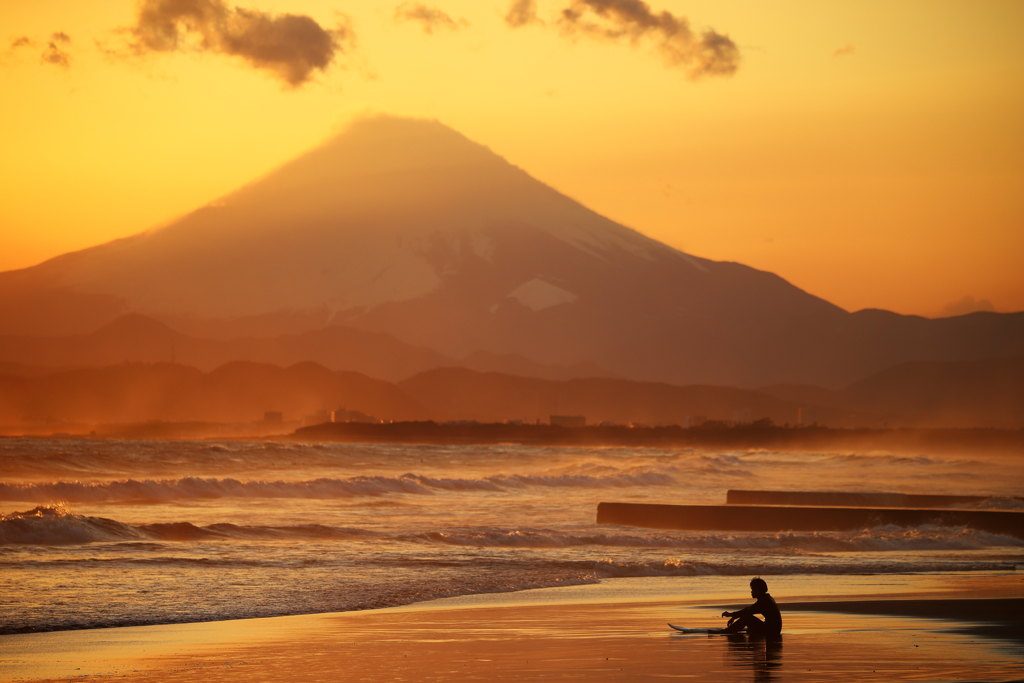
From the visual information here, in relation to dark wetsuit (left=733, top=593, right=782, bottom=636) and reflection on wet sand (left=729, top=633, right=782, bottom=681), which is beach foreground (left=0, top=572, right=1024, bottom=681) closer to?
reflection on wet sand (left=729, top=633, right=782, bottom=681)

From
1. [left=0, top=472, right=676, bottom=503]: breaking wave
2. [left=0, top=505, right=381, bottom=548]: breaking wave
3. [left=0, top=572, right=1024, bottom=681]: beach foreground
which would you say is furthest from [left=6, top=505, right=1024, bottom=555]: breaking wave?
[left=0, top=472, right=676, bottom=503]: breaking wave

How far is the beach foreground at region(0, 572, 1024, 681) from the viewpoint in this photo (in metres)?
11.2

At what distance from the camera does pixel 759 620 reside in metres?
13.4

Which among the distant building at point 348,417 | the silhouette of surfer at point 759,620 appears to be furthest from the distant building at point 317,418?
the silhouette of surfer at point 759,620

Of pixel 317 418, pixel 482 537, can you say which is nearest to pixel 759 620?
pixel 482 537

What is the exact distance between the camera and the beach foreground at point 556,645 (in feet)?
36.8

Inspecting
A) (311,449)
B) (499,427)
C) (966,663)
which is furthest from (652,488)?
(499,427)

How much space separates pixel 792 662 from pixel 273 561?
36.9 ft

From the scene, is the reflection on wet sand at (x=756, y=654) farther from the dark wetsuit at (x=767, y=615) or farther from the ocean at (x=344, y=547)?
the ocean at (x=344, y=547)

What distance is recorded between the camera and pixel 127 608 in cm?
1532

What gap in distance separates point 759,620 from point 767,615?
0.11 metres

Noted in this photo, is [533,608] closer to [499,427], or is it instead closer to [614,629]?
[614,629]

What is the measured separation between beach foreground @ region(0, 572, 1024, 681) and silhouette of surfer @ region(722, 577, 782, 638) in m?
0.22

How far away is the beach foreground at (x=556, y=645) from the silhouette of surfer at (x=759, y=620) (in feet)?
0.72
